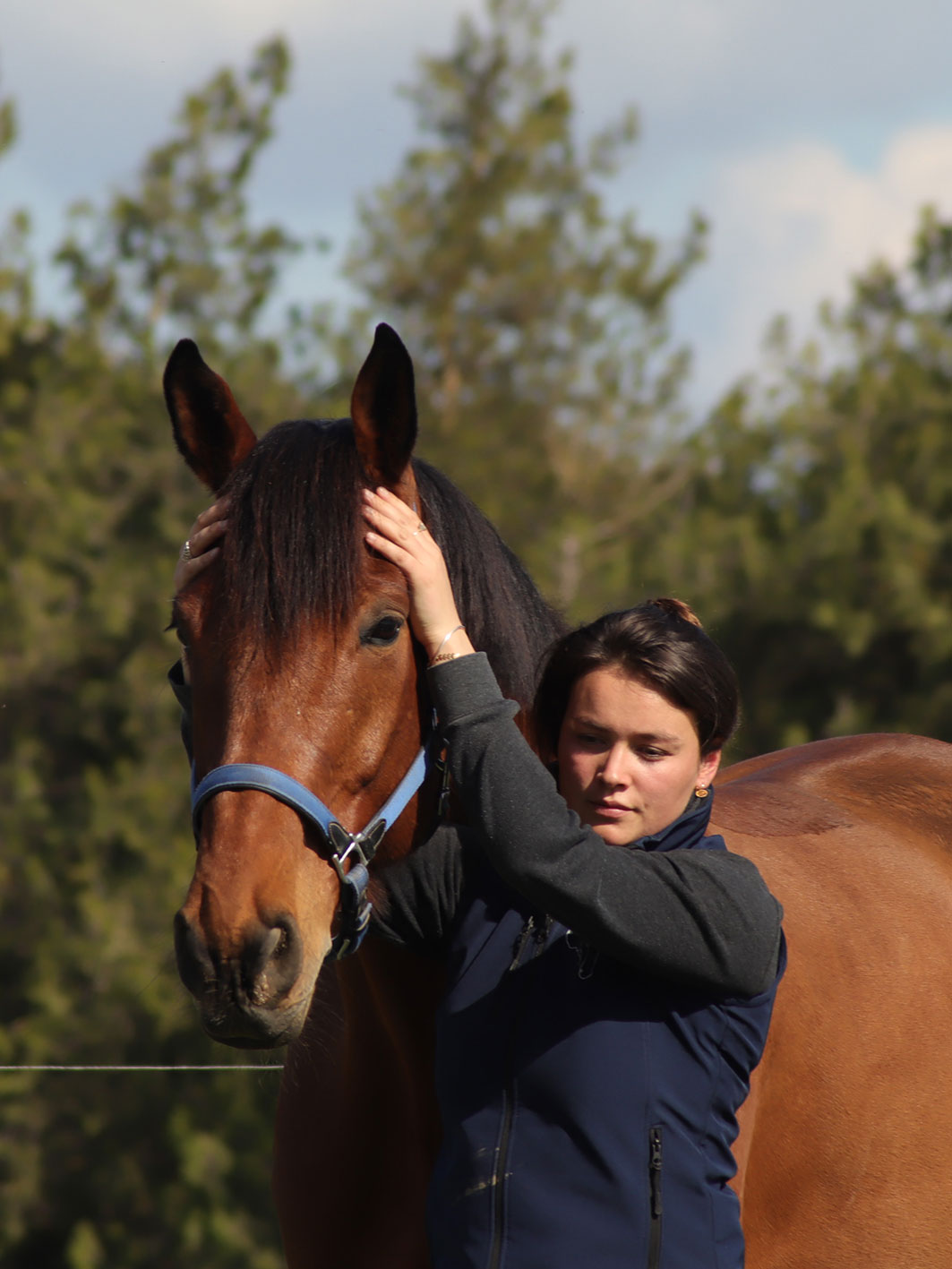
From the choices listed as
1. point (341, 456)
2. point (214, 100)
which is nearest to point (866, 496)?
point (214, 100)

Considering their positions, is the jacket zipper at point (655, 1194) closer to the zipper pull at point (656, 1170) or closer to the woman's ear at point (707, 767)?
the zipper pull at point (656, 1170)

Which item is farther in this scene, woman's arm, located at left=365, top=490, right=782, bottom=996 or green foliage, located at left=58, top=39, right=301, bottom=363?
green foliage, located at left=58, top=39, right=301, bottom=363

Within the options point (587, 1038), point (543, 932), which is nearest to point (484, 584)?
point (543, 932)

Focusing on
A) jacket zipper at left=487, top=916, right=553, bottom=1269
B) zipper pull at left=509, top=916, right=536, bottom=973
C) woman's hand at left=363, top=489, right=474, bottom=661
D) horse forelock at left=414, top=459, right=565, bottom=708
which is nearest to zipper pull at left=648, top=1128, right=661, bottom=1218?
jacket zipper at left=487, top=916, right=553, bottom=1269

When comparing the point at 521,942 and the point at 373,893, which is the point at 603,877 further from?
the point at 373,893

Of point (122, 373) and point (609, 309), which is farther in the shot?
point (609, 309)

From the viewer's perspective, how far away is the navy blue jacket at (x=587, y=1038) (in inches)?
71.9

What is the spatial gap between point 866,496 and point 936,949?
1014 centimetres

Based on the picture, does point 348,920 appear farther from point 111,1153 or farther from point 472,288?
point 472,288

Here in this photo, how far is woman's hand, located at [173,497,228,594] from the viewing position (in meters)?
2.14

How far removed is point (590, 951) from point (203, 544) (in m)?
0.82

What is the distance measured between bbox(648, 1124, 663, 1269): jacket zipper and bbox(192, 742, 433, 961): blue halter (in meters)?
0.49

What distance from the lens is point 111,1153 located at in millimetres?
11867

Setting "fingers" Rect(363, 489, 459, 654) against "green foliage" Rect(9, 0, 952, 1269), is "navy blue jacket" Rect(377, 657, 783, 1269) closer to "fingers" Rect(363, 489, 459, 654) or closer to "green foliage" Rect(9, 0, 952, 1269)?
"fingers" Rect(363, 489, 459, 654)
